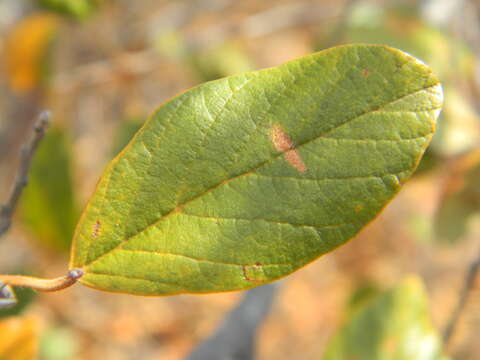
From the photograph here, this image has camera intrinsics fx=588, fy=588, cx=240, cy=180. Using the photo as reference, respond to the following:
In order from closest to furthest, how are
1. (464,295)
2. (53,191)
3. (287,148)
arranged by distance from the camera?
(287,148) → (464,295) → (53,191)

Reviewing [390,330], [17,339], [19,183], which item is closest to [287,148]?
[19,183]

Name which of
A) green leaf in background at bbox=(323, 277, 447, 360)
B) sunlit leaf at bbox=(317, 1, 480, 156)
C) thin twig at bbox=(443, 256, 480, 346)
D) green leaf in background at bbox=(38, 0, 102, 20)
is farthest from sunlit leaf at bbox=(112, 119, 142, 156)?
thin twig at bbox=(443, 256, 480, 346)

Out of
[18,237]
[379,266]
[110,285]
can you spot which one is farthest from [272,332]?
[110,285]

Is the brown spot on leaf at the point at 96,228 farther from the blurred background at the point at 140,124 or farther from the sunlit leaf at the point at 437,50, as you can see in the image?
the sunlit leaf at the point at 437,50

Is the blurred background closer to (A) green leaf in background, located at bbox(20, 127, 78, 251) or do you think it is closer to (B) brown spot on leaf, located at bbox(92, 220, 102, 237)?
(A) green leaf in background, located at bbox(20, 127, 78, 251)

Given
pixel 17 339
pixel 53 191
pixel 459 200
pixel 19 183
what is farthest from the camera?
pixel 53 191

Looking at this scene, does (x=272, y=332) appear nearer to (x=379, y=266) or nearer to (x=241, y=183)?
(x=379, y=266)

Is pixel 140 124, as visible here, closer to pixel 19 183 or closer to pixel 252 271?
pixel 19 183
